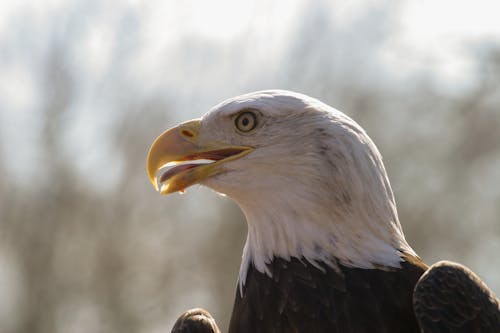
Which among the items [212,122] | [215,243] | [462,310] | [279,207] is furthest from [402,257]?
[215,243]

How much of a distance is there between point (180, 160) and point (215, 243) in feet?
48.6

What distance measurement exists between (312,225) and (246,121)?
0.64 meters

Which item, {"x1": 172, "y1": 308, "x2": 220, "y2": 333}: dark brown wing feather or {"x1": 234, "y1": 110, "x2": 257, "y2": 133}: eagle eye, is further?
{"x1": 172, "y1": 308, "x2": 220, "y2": 333}: dark brown wing feather

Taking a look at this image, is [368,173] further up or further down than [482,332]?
further up

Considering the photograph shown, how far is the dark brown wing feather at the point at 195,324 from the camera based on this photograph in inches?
152

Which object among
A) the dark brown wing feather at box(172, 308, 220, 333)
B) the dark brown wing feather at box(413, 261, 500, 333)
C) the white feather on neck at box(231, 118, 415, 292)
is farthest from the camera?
the dark brown wing feather at box(172, 308, 220, 333)

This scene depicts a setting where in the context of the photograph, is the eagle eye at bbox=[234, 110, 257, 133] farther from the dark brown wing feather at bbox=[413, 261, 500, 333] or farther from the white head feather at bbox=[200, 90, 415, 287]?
the dark brown wing feather at bbox=[413, 261, 500, 333]

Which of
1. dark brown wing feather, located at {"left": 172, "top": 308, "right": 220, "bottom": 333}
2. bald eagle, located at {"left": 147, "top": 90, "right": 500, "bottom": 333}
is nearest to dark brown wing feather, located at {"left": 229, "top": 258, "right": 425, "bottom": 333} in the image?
bald eagle, located at {"left": 147, "top": 90, "right": 500, "bottom": 333}

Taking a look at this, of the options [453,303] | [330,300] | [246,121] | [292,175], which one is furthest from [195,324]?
[453,303]

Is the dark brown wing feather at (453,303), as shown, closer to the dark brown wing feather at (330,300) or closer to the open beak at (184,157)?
the dark brown wing feather at (330,300)

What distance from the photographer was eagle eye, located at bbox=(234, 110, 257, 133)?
376cm

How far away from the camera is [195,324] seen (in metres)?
3.88

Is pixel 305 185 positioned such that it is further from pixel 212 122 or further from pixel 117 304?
pixel 117 304

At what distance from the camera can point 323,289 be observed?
3469mm
